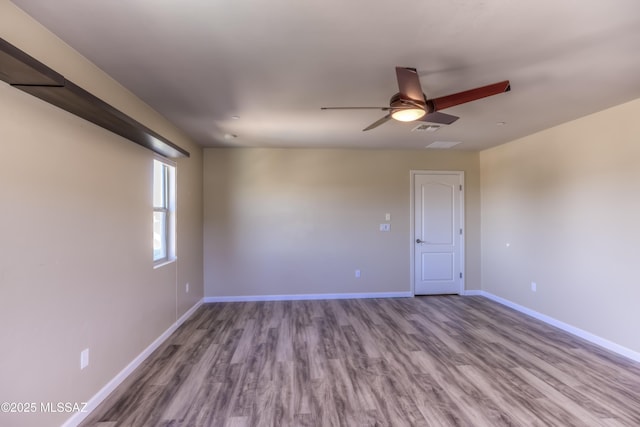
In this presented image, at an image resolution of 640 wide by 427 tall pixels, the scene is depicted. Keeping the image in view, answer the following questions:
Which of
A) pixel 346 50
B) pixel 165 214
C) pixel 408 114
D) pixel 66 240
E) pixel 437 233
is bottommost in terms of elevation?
pixel 437 233

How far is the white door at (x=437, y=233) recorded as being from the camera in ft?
16.8

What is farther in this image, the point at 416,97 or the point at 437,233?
the point at 437,233

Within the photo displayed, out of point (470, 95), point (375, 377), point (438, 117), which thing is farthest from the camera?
point (375, 377)

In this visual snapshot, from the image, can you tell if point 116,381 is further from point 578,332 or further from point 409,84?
point 578,332

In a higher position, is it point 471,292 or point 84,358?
point 84,358

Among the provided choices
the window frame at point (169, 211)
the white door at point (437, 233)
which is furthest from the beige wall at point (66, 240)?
the white door at point (437, 233)

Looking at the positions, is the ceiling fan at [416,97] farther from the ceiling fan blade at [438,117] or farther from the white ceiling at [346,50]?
the white ceiling at [346,50]

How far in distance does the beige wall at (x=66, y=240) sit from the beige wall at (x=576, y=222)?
188 inches

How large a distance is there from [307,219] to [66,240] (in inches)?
131

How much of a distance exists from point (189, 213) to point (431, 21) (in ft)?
12.1

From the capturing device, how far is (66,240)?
1891mm

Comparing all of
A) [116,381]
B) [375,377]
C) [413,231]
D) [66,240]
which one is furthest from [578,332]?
[66,240]

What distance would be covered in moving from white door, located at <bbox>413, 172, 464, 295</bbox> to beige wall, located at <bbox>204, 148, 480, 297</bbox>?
0.63 ft

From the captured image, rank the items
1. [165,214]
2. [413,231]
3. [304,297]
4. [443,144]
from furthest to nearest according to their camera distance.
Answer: [413,231]
[304,297]
[443,144]
[165,214]
